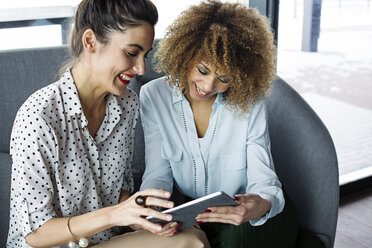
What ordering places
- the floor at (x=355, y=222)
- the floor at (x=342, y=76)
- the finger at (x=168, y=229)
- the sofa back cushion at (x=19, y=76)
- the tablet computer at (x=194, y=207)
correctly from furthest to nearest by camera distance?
the floor at (x=342, y=76) < the floor at (x=355, y=222) < the sofa back cushion at (x=19, y=76) < the finger at (x=168, y=229) < the tablet computer at (x=194, y=207)

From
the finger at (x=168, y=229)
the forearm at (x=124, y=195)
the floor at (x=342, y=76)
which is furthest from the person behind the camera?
the floor at (x=342, y=76)

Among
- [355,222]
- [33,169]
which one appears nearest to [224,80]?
[33,169]

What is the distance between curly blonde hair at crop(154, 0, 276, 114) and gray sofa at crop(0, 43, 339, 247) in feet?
1.05

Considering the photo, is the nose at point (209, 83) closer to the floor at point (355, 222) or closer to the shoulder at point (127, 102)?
the shoulder at point (127, 102)

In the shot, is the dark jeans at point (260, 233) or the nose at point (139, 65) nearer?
the nose at point (139, 65)

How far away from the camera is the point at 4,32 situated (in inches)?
85.4

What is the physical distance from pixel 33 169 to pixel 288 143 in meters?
1.04

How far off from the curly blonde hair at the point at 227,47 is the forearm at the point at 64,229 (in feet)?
1.81

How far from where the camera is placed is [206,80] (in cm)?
156

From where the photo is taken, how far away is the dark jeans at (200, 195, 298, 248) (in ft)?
5.21

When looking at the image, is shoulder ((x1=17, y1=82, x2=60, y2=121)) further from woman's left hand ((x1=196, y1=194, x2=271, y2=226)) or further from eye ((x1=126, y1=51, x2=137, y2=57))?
woman's left hand ((x1=196, y1=194, x2=271, y2=226))

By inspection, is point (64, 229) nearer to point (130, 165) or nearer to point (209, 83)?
point (130, 165)

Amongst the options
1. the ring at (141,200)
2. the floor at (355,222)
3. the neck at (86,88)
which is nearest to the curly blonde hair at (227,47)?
the neck at (86,88)

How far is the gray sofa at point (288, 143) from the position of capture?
1.80m
